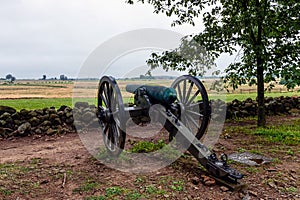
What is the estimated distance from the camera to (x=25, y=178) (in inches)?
160

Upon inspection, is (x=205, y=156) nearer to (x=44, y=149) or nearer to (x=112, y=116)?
(x=112, y=116)

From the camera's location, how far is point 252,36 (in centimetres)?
699

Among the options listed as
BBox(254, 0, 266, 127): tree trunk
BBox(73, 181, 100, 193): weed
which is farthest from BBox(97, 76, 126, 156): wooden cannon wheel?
BBox(254, 0, 266, 127): tree trunk

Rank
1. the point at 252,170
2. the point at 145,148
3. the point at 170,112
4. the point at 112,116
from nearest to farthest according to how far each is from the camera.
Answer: the point at 252,170 → the point at 112,116 → the point at 170,112 → the point at 145,148

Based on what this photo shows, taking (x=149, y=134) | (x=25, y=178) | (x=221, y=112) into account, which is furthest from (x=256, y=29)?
(x=25, y=178)

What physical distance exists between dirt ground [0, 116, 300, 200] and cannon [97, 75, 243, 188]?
272mm

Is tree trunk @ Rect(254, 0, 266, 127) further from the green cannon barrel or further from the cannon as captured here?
the green cannon barrel

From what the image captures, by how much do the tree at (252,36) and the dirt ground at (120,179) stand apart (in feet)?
6.95

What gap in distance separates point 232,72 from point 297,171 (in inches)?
129

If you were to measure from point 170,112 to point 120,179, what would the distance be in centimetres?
125

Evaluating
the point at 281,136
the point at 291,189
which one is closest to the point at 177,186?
the point at 291,189

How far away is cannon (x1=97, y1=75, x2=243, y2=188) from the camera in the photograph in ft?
12.9

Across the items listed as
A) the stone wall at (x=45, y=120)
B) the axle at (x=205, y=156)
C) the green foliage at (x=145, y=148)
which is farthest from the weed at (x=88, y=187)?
the stone wall at (x=45, y=120)

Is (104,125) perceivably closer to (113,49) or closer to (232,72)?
(113,49)
